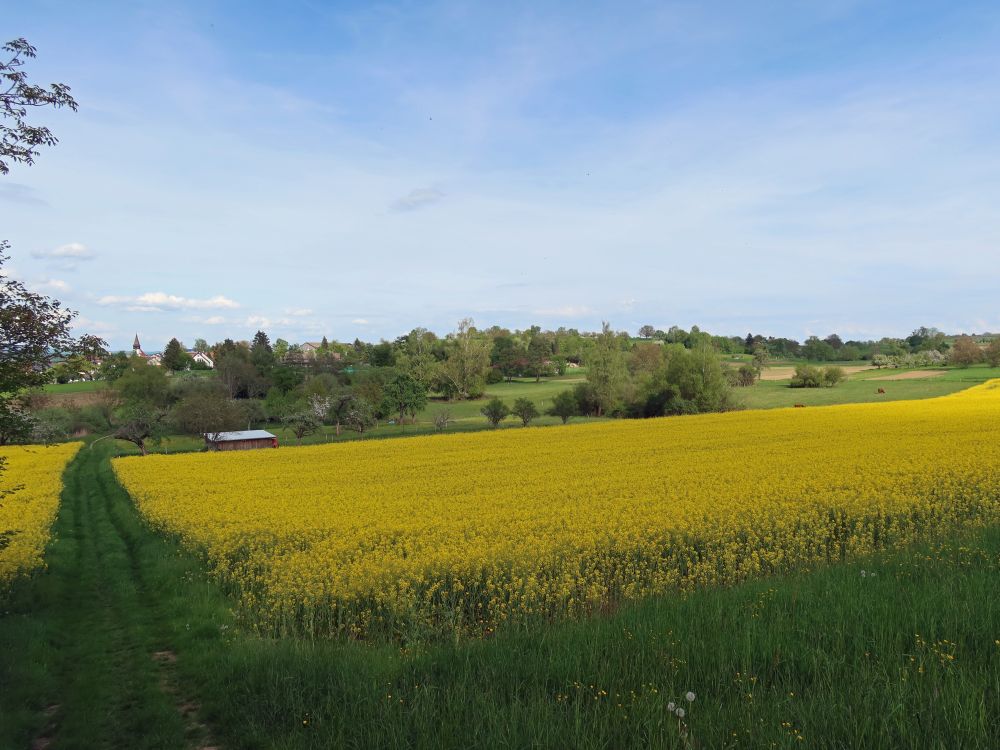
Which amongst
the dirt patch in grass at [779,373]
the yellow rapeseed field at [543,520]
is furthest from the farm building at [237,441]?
the dirt patch in grass at [779,373]

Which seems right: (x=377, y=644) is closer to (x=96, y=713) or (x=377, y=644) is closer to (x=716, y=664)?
(x=96, y=713)

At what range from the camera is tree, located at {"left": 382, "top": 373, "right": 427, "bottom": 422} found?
60.7 m

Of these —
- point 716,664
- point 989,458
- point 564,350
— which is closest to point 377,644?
point 716,664

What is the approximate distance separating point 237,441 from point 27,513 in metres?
32.4

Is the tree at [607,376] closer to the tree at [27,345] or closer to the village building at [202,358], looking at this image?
the tree at [27,345]

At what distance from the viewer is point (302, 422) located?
49438mm

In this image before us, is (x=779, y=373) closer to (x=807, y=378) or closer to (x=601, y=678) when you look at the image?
(x=807, y=378)

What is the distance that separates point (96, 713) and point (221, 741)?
5.90 ft

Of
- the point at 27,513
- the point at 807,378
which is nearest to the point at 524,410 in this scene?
the point at 27,513

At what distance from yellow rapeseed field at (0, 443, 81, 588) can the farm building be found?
13449 mm

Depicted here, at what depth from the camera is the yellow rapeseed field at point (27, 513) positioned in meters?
11.0

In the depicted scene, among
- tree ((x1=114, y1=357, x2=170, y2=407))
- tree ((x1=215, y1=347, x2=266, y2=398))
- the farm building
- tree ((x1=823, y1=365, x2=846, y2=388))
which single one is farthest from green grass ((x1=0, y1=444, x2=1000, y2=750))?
tree ((x1=215, y1=347, x2=266, y2=398))

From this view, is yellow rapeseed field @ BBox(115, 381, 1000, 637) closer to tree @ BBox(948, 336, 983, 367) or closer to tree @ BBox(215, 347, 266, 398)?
tree @ BBox(215, 347, 266, 398)

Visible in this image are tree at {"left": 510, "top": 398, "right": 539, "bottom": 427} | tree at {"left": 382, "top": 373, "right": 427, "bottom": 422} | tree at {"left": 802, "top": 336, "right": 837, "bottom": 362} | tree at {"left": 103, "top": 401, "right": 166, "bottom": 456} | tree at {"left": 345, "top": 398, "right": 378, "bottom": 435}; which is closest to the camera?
tree at {"left": 103, "top": 401, "right": 166, "bottom": 456}
